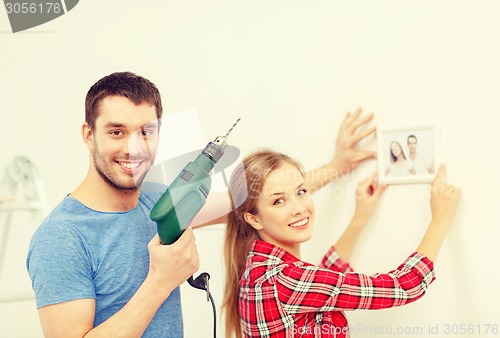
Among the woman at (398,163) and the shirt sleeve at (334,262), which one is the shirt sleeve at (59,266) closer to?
the shirt sleeve at (334,262)

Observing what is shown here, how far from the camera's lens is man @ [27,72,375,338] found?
1186mm

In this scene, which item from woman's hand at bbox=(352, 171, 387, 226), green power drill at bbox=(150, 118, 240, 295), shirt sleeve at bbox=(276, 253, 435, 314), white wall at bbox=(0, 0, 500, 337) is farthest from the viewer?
woman's hand at bbox=(352, 171, 387, 226)

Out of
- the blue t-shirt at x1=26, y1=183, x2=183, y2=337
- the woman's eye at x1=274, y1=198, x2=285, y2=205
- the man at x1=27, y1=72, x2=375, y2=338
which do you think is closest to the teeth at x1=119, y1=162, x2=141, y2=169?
the man at x1=27, y1=72, x2=375, y2=338

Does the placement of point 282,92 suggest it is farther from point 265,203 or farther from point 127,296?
point 127,296

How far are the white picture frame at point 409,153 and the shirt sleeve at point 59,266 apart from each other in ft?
2.51

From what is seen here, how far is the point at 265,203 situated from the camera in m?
1.45

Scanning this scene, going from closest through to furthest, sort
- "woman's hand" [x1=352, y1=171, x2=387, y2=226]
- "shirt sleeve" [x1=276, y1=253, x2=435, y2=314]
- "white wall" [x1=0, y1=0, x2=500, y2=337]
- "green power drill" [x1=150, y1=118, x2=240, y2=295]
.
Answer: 1. "green power drill" [x1=150, y1=118, x2=240, y2=295]
2. "shirt sleeve" [x1=276, y1=253, x2=435, y2=314]
3. "white wall" [x1=0, y1=0, x2=500, y2=337]
4. "woman's hand" [x1=352, y1=171, x2=387, y2=226]

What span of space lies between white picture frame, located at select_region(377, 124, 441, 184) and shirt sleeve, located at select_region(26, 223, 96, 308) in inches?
30.1

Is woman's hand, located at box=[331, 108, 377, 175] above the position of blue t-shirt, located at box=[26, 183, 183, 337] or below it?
above

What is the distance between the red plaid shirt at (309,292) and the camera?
132cm

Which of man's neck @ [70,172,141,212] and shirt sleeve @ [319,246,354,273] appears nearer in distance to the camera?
man's neck @ [70,172,141,212]

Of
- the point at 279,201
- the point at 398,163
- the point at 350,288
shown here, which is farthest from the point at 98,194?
the point at 398,163

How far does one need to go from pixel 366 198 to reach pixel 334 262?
0.64 feet

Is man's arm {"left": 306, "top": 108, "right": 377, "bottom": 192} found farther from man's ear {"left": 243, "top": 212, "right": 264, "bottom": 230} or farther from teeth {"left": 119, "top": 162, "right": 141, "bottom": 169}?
teeth {"left": 119, "top": 162, "right": 141, "bottom": 169}
